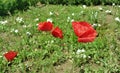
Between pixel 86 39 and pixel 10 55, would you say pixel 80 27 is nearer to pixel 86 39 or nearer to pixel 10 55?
pixel 86 39

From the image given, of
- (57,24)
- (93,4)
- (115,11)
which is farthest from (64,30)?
(93,4)

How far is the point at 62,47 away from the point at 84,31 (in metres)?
0.54

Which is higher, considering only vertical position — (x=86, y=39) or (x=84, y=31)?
(x=84, y=31)

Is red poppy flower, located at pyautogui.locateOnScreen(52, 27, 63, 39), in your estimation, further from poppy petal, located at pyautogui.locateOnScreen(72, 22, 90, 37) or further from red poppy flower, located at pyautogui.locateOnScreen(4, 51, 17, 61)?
red poppy flower, located at pyautogui.locateOnScreen(4, 51, 17, 61)

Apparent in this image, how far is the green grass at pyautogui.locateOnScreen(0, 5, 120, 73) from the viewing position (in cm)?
664

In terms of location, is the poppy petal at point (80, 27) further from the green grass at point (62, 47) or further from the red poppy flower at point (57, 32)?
the red poppy flower at point (57, 32)

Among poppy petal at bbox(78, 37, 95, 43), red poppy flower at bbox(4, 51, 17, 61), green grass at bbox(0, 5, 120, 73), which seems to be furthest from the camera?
poppy petal at bbox(78, 37, 95, 43)

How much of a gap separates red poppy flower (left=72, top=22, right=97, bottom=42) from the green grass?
115mm

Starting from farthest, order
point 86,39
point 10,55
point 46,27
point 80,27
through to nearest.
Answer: point 46,27, point 80,27, point 86,39, point 10,55

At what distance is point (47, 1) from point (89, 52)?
144 inches

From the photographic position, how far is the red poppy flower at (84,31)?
7249mm

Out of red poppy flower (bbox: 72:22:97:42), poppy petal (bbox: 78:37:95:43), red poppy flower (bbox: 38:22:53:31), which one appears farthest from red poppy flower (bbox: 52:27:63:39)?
poppy petal (bbox: 78:37:95:43)

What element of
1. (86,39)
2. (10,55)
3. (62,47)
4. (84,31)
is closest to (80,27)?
(84,31)

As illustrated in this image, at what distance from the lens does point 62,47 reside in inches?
285
